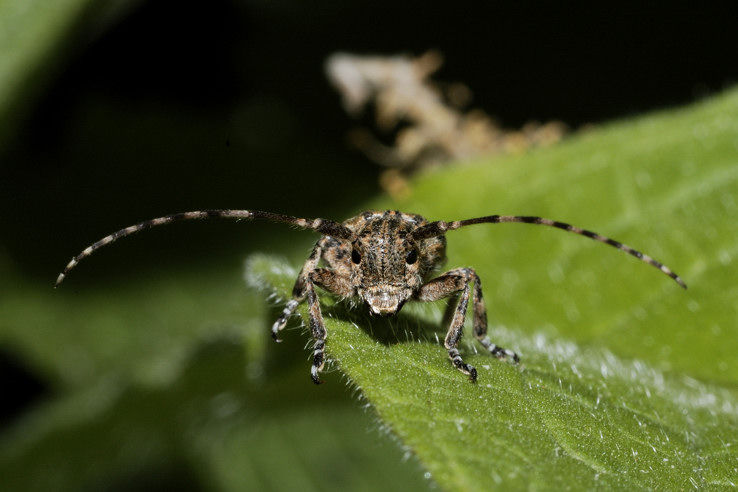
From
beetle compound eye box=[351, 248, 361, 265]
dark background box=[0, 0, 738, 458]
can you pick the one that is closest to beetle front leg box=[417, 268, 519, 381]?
beetle compound eye box=[351, 248, 361, 265]

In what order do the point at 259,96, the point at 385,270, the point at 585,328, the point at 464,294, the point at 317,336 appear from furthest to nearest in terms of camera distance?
the point at 259,96
the point at 585,328
the point at 464,294
the point at 385,270
the point at 317,336

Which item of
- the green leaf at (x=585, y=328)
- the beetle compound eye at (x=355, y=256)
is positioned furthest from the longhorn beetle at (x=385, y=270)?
the green leaf at (x=585, y=328)

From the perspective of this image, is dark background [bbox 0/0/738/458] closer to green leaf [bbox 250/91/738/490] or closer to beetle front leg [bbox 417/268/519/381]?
green leaf [bbox 250/91/738/490]

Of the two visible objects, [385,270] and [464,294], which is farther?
[464,294]

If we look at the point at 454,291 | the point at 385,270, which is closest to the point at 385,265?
the point at 385,270

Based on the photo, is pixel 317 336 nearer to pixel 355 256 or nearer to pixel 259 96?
pixel 355 256

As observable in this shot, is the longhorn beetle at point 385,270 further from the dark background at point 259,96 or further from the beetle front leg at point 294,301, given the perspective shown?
the dark background at point 259,96
